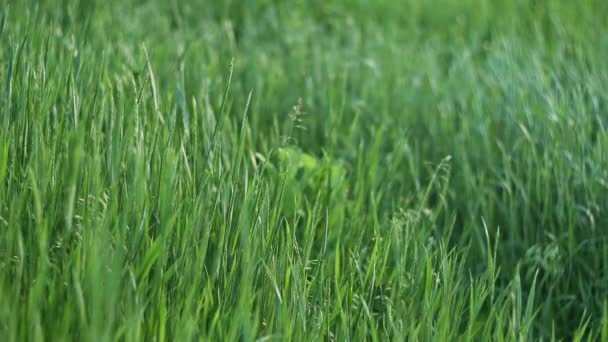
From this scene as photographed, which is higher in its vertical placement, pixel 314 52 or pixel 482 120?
pixel 314 52

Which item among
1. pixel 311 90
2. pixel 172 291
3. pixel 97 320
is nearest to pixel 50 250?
pixel 172 291

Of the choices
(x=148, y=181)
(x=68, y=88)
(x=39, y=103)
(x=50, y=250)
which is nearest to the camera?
(x=50, y=250)

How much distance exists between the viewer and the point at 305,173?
2553 millimetres

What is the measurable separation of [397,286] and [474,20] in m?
2.85

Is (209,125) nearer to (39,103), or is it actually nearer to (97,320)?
(39,103)

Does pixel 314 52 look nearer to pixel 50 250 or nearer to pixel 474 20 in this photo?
pixel 474 20

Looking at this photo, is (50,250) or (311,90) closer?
(50,250)

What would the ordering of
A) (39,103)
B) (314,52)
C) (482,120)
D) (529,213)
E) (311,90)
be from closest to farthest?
1. (39,103)
2. (529,213)
3. (482,120)
4. (311,90)
5. (314,52)

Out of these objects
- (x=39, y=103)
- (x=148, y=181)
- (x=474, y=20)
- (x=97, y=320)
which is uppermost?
(x=474, y=20)

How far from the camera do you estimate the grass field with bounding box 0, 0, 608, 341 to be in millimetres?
1582

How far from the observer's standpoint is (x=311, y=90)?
3428 millimetres

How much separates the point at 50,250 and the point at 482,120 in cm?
A: 199

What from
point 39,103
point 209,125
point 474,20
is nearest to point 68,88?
point 39,103

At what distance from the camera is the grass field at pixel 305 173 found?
5.19 ft
